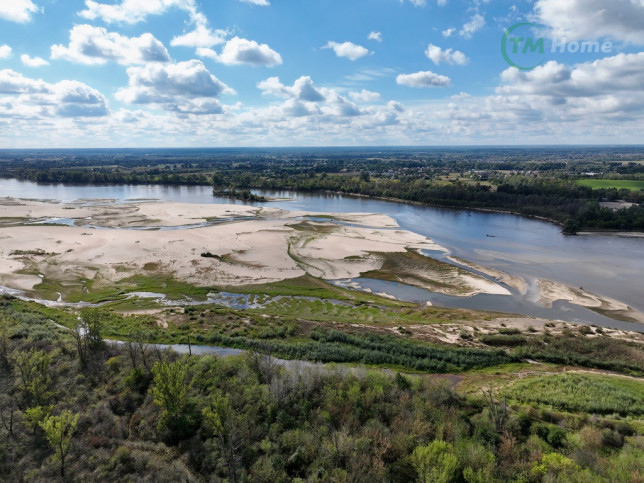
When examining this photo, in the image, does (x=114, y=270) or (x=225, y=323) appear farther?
(x=114, y=270)

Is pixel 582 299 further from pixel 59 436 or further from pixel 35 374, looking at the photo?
pixel 35 374

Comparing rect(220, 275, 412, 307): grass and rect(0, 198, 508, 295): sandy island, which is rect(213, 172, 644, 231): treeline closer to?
rect(0, 198, 508, 295): sandy island

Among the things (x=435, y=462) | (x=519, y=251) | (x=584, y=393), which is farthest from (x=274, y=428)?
(x=519, y=251)

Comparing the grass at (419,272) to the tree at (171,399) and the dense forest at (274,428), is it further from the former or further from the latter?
the tree at (171,399)

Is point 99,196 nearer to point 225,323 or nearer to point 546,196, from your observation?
point 225,323

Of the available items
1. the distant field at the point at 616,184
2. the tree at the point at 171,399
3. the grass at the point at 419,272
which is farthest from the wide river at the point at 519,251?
the distant field at the point at 616,184

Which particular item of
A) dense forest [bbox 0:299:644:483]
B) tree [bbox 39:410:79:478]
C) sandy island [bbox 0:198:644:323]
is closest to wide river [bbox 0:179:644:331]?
sandy island [bbox 0:198:644:323]

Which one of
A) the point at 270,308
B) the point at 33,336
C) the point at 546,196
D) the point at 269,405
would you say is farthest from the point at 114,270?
the point at 546,196
